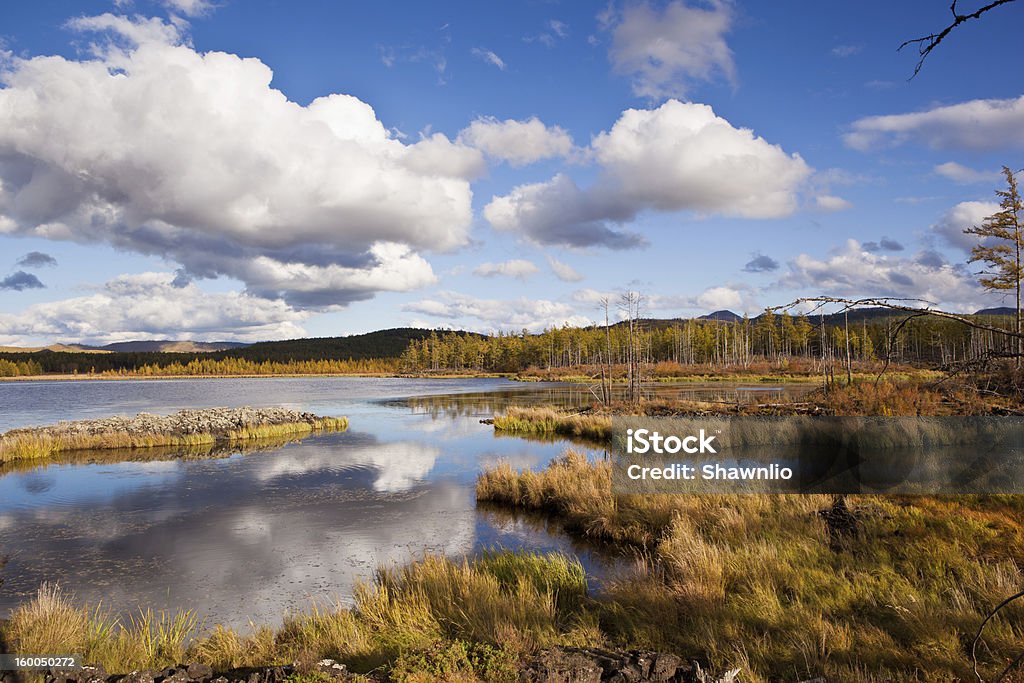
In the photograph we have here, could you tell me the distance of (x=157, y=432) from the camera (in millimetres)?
32844

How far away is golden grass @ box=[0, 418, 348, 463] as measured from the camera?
2739cm

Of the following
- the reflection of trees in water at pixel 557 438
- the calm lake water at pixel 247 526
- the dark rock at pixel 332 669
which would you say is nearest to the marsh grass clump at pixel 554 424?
the reflection of trees in water at pixel 557 438

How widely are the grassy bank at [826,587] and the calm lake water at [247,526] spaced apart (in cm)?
265

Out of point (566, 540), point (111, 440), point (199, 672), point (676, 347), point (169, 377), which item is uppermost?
point (676, 347)

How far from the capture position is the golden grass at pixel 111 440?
89.9 feet

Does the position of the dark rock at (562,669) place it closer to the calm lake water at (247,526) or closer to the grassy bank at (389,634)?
the grassy bank at (389,634)

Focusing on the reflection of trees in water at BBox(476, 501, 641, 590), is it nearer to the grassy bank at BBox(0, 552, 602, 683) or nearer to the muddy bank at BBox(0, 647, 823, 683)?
the grassy bank at BBox(0, 552, 602, 683)

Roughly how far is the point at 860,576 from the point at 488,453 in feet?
66.5

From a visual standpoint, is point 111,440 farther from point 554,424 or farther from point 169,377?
point 169,377

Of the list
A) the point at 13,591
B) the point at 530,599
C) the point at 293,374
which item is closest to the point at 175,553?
the point at 13,591

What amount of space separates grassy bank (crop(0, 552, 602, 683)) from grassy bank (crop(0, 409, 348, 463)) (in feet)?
81.9

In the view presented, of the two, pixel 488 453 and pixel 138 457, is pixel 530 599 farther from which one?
pixel 138 457

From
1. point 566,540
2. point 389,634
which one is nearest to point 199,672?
point 389,634

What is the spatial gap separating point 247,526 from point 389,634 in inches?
391
